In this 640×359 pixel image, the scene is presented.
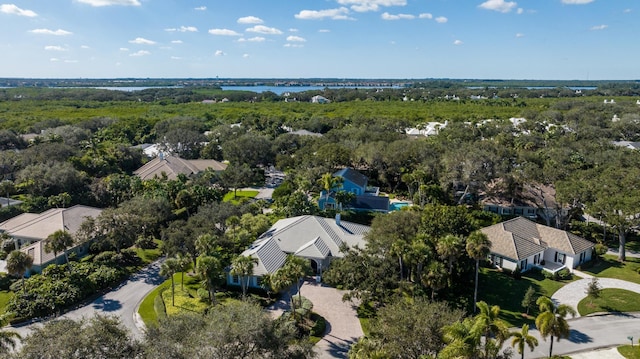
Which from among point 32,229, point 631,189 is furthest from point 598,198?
point 32,229

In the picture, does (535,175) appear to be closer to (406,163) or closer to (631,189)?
(631,189)

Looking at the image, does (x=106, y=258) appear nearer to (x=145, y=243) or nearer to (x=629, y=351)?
(x=145, y=243)

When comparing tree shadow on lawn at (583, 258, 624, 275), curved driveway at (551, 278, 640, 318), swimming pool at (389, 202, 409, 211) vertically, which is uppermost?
swimming pool at (389, 202, 409, 211)

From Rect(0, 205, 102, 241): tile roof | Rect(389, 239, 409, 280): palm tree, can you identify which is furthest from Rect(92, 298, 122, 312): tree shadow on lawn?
Rect(389, 239, 409, 280): palm tree

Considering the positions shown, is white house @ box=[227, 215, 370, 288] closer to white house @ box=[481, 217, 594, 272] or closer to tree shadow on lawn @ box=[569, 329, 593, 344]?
white house @ box=[481, 217, 594, 272]

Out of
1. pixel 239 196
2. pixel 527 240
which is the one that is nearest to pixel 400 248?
pixel 527 240

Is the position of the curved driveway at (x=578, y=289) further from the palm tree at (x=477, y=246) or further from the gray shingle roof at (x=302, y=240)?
the gray shingle roof at (x=302, y=240)
